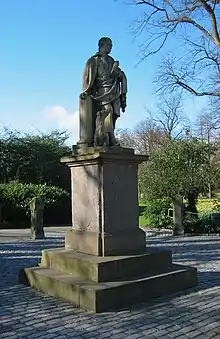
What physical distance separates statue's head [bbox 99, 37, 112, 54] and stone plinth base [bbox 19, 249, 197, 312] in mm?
3607

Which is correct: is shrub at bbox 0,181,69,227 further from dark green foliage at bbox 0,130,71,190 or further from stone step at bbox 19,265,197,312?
stone step at bbox 19,265,197,312

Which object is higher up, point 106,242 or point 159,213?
point 159,213

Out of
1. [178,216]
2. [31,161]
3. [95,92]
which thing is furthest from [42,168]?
[95,92]

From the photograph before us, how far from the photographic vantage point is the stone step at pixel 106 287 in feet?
18.6

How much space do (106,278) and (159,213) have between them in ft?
46.8

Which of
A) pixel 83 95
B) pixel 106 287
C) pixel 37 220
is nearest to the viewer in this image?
pixel 106 287

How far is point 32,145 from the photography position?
30.4m

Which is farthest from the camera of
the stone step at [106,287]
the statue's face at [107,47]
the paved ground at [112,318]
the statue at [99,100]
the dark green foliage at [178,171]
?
the dark green foliage at [178,171]

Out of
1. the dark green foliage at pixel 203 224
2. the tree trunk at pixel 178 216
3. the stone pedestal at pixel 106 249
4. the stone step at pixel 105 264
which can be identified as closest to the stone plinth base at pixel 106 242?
the stone pedestal at pixel 106 249

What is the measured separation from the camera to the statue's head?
24.3ft

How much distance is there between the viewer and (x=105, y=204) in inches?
266

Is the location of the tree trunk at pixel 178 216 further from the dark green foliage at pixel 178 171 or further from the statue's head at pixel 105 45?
the statue's head at pixel 105 45

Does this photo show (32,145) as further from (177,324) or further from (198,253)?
(177,324)

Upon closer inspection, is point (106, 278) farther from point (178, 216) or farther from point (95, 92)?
point (178, 216)
